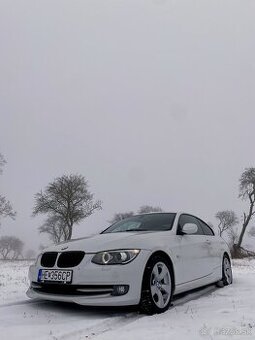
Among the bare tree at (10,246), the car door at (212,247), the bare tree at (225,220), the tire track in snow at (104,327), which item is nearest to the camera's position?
the tire track in snow at (104,327)

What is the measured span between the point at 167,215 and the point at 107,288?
221 centimetres

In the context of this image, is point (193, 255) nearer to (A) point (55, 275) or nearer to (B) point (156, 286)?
(B) point (156, 286)

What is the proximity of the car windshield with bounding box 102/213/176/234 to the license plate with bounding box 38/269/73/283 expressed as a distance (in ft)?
5.48

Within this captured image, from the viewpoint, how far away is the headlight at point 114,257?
193 inches

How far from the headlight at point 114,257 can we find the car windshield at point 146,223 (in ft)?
4.22

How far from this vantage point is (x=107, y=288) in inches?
190

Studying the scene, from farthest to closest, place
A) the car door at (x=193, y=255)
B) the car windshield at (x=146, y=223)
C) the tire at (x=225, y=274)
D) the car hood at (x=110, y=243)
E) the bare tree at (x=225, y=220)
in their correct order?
the bare tree at (x=225, y=220) < the tire at (x=225, y=274) < the car windshield at (x=146, y=223) < the car door at (x=193, y=255) < the car hood at (x=110, y=243)

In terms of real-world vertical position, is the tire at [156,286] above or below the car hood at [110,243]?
below

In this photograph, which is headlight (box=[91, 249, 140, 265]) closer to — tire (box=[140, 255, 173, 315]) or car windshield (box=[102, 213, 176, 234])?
tire (box=[140, 255, 173, 315])

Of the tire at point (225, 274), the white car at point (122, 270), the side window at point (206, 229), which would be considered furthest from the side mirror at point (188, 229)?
the tire at point (225, 274)

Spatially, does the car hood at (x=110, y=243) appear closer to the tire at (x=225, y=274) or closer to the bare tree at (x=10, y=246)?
the tire at (x=225, y=274)

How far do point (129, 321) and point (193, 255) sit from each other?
1969mm

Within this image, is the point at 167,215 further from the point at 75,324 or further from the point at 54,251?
the point at 75,324

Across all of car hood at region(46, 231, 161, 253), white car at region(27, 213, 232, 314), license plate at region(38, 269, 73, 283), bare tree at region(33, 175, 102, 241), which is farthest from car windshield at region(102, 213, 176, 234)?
bare tree at region(33, 175, 102, 241)
